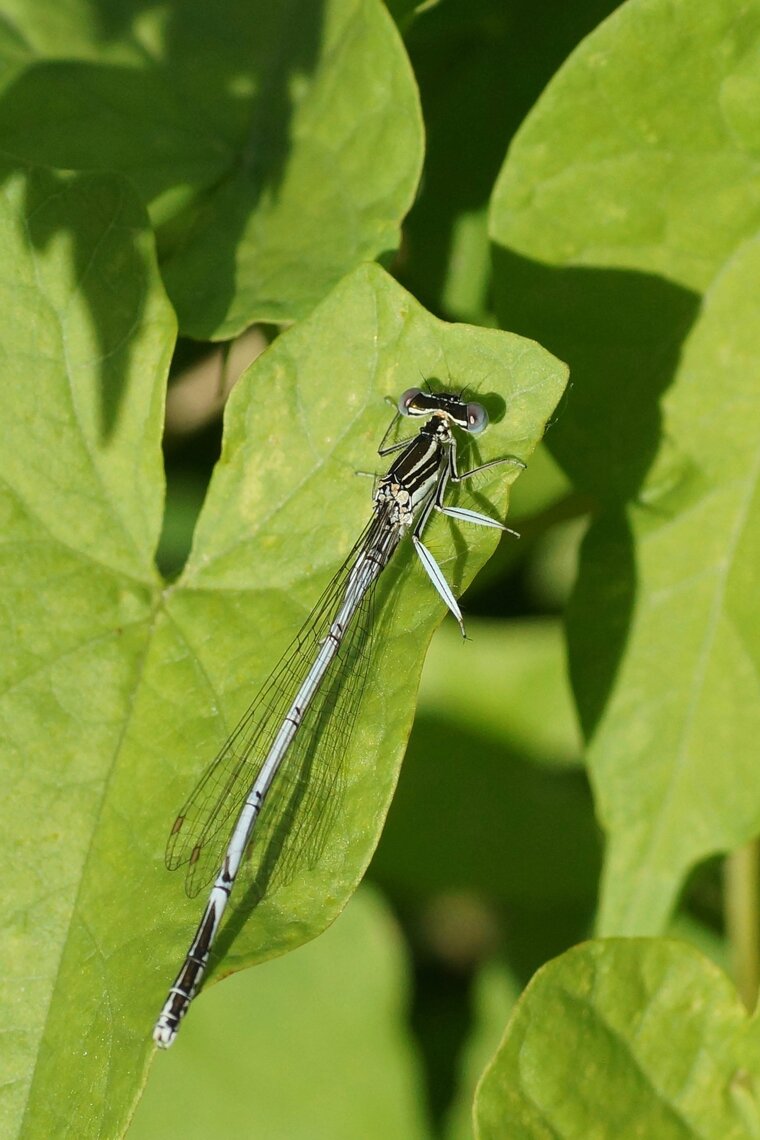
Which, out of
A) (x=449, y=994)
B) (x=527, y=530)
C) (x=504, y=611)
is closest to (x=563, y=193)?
(x=527, y=530)

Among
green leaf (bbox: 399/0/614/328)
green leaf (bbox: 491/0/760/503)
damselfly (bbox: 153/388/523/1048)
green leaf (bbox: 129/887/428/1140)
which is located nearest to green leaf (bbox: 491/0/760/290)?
green leaf (bbox: 491/0/760/503)

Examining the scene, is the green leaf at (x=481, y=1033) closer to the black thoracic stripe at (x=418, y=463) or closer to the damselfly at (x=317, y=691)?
the damselfly at (x=317, y=691)

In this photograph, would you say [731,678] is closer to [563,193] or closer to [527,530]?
[527,530]

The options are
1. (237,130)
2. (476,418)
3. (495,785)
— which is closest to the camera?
(476,418)

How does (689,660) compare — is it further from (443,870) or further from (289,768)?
(443,870)

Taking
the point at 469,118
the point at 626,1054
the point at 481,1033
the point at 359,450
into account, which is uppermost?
the point at 469,118

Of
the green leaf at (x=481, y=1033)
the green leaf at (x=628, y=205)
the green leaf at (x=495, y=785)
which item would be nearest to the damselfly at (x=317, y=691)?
the green leaf at (x=628, y=205)

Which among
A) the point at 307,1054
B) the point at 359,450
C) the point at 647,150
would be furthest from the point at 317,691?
the point at 307,1054

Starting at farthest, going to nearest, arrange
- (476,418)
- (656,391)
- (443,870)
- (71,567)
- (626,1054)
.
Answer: (443,870) < (656,391) < (71,567) < (476,418) < (626,1054)
